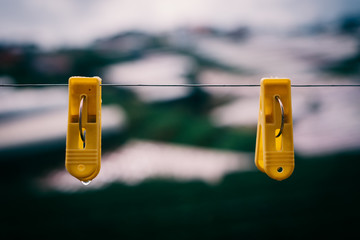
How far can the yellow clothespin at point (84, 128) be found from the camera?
753 millimetres

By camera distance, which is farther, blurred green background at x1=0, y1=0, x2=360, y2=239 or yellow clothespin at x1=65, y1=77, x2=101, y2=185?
blurred green background at x1=0, y1=0, x2=360, y2=239

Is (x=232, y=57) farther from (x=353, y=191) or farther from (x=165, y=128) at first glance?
(x=353, y=191)

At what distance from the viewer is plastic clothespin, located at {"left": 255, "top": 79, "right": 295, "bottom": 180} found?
77cm

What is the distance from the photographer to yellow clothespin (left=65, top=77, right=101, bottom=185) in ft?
2.47

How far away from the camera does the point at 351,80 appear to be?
198 centimetres

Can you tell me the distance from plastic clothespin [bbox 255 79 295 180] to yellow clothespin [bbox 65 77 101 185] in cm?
48

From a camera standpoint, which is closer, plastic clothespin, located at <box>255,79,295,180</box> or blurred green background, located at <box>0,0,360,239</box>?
plastic clothespin, located at <box>255,79,295,180</box>

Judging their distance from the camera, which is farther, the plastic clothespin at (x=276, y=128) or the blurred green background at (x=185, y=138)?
the blurred green background at (x=185, y=138)

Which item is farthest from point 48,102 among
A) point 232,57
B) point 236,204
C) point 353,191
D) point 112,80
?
point 353,191

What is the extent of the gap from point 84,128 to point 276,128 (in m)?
0.56

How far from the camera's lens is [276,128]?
0.79 m

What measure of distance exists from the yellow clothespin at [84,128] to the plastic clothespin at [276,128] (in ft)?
1.58

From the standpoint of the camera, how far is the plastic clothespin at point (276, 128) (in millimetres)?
774

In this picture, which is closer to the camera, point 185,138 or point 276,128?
point 276,128
